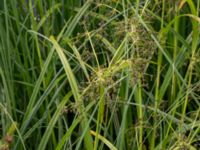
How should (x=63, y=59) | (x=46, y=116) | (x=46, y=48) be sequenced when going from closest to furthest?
(x=63, y=59)
(x=46, y=116)
(x=46, y=48)

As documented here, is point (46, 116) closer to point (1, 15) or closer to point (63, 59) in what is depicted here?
point (63, 59)

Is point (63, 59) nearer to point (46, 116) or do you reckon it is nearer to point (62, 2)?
point (46, 116)

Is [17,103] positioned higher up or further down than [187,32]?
further down

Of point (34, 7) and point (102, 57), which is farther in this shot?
point (34, 7)

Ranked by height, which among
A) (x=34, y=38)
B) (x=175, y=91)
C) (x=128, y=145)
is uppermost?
(x=34, y=38)

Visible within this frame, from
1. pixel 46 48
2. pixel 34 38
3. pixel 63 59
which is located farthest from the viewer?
pixel 46 48

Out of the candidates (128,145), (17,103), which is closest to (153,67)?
(128,145)
